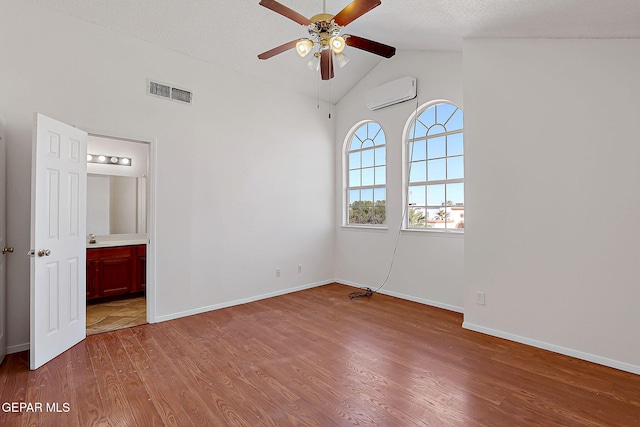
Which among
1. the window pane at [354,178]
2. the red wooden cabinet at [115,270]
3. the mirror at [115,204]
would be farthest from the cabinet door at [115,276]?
the window pane at [354,178]

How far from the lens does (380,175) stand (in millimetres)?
5000

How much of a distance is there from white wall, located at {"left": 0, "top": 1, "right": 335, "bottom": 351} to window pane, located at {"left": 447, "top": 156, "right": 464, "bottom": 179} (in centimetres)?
209

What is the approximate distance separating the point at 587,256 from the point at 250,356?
3.08 metres

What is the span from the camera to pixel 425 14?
10.2ft

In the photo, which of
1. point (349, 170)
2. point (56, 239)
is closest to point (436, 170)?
point (349, 170)

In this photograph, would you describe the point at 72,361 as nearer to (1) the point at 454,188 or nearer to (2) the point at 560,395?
(2) the point at 560,395

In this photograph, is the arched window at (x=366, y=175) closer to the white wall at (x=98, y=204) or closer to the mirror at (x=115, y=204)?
the mirror at (x=115, y=204)

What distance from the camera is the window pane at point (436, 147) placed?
Result: 165 inches

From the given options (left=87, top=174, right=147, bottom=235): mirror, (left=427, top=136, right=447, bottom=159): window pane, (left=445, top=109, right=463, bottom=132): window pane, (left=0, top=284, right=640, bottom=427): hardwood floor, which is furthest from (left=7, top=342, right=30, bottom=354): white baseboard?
(left=445, top=109, right=463, bottom=132): window pane

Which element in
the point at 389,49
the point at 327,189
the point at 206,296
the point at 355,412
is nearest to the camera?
the point at 355,412

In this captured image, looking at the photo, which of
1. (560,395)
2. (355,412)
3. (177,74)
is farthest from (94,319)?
(560,395)

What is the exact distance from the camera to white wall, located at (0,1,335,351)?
2.85m

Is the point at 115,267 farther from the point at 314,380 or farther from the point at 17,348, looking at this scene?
the point at 314,380

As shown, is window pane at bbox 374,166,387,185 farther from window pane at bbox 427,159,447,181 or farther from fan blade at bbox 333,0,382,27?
fan blade at bbox 333,0,382,27
